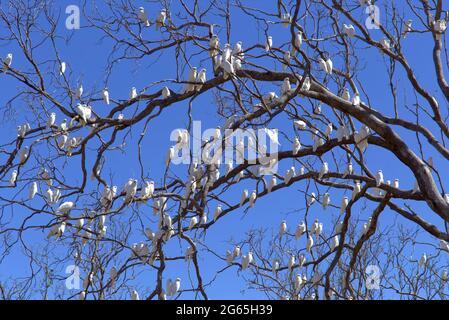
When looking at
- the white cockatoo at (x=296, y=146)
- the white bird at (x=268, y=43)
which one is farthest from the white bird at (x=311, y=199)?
the white bird at (x=268, y=43)

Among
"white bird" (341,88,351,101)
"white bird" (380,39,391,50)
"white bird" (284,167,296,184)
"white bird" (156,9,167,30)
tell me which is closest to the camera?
"white bird" (156,9,167,30)

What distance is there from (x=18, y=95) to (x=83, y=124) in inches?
21.2

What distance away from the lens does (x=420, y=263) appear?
569 cm

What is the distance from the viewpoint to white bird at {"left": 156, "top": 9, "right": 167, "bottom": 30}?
4445 millimetres

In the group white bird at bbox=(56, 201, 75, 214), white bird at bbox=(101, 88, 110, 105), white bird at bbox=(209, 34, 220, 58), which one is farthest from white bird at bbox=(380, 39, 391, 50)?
white bird at bbox=(56, 201, 75, 214)

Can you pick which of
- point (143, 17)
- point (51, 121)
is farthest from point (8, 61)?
point (143, 17)

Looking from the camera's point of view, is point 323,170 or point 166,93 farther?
point 323,170

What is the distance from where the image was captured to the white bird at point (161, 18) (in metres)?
4.45

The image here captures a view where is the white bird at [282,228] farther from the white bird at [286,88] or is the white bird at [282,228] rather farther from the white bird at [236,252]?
the white bird at [286,88]

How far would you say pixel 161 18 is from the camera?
14.7 feet

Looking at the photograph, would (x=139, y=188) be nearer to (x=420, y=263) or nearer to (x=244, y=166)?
(x=244, y=166)

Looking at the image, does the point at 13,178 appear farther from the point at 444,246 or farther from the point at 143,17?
the point at 444,246

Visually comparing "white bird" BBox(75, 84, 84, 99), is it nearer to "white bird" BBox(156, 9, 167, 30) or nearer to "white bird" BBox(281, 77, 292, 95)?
"white bird" BBox(156, 9, 167, 30)

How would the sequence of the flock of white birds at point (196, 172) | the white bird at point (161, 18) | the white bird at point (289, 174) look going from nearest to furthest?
the flock of white birds at point (196, 172), the white bird at point (161, 18), the white bird at point (289, 174)
